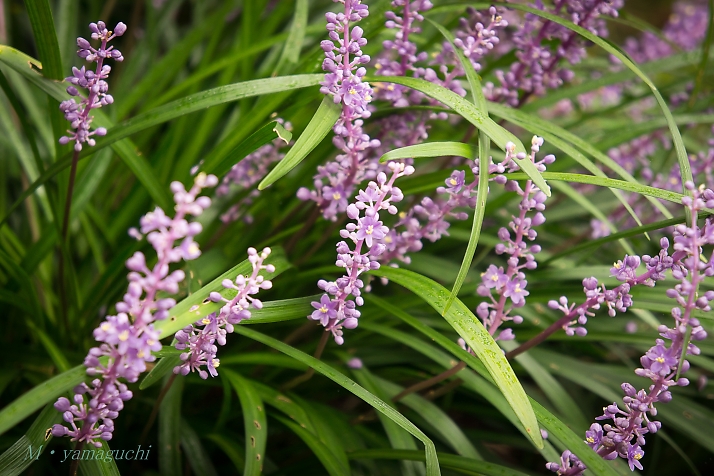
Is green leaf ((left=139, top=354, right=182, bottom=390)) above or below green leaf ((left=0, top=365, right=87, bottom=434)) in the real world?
above

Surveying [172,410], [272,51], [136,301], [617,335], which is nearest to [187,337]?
[136,301]

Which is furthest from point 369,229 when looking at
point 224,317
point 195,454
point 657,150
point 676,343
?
point 657,150

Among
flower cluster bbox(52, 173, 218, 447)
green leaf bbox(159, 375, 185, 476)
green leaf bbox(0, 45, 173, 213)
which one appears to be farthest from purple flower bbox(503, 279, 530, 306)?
green leaf bbox(0, 45, 173, 213)

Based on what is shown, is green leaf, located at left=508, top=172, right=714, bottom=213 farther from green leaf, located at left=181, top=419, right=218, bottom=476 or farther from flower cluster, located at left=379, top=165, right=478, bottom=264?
green leaf, located at left=181, top=419, right=218, bottom=476

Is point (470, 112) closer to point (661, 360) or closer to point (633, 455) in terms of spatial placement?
point (661, 360)

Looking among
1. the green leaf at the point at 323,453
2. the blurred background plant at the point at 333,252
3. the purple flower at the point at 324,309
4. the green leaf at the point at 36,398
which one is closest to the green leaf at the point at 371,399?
the blurred background plant at the point at 333,252

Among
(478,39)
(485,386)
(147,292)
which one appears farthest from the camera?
(485,386)

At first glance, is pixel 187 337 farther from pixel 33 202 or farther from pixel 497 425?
pixel 497 425
